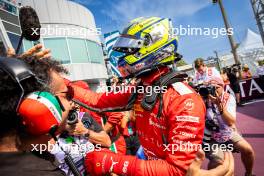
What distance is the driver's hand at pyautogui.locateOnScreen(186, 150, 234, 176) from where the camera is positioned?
60.4 inches

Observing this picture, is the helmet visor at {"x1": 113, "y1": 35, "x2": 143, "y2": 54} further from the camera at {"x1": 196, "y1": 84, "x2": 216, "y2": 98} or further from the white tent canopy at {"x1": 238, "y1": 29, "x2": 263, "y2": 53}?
the white tent canopy at {"x1": 238, "y1": 29, "x2": 263, "y2": 53}

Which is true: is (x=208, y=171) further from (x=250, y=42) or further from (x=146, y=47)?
(x=250, y=42)

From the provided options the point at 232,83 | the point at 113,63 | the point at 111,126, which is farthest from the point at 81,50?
the point at 111,126

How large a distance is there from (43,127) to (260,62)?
17.6 meters

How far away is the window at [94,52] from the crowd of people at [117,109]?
58.6 feet

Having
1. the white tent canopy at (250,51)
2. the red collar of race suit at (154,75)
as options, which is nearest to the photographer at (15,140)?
the red collar of race suit at (154,75)

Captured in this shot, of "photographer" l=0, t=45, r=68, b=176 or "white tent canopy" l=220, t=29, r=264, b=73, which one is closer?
"photographer" l=0, t=45, r=68, b=176

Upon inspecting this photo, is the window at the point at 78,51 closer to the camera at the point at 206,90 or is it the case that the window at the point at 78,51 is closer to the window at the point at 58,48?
the window at the point at 58,48

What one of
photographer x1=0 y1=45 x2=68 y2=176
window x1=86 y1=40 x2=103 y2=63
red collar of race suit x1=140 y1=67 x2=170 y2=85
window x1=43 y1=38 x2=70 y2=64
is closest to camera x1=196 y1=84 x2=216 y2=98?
red collar of race suit x1=140 y1=67 x2=170 y2=85

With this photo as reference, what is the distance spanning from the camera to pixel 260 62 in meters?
16.7

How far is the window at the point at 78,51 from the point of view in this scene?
61.1 ft

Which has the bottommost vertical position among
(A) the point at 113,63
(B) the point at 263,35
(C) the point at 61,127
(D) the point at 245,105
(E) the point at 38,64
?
(D) the point at 245,105

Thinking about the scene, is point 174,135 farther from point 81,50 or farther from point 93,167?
point 81,50

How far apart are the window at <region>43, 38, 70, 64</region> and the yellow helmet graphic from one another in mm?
15311
